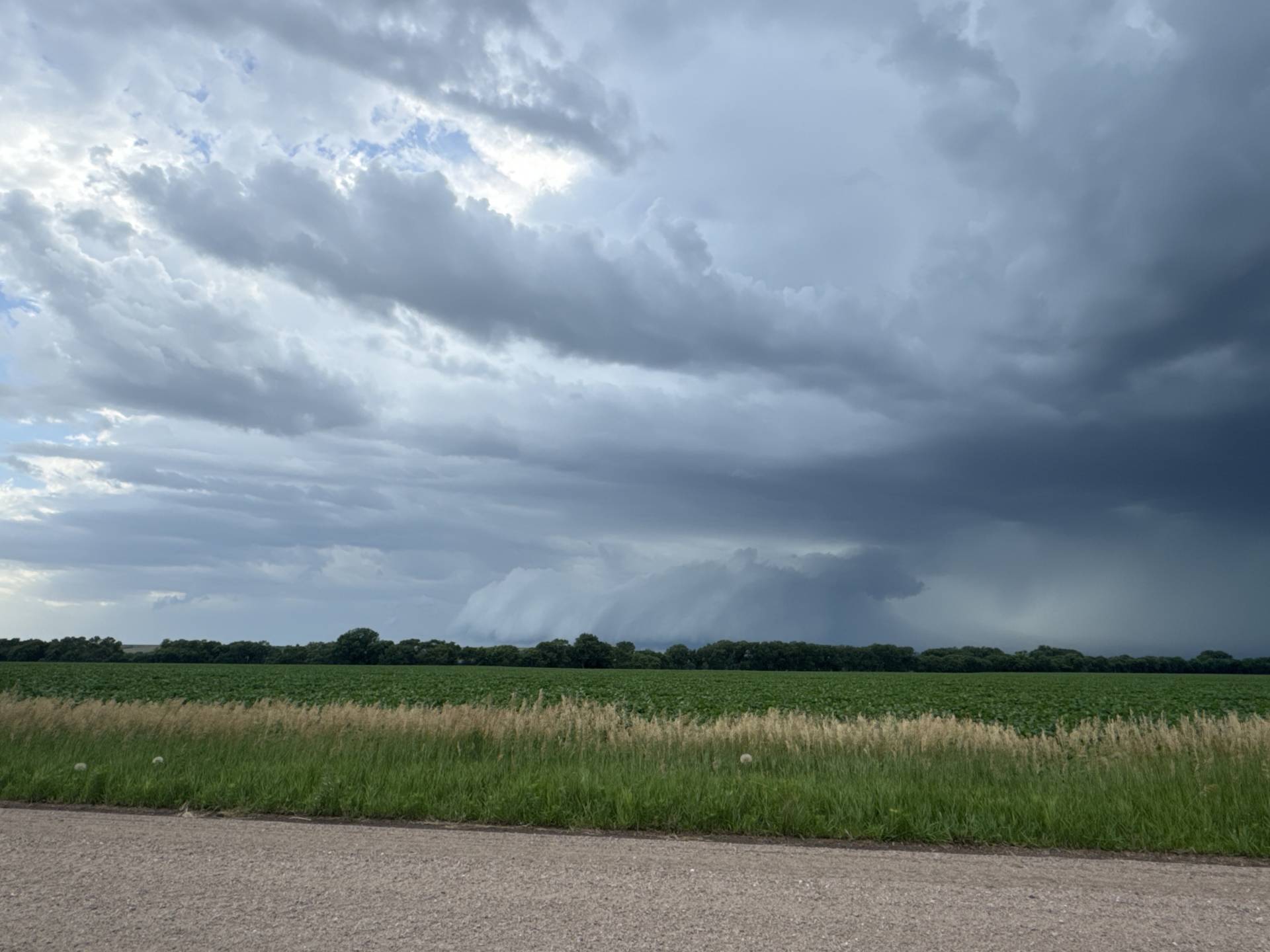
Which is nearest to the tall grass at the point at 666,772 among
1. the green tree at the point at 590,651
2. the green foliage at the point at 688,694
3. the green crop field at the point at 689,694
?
the green crop field at the point at 689,694

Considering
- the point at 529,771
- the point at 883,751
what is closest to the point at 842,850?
the point at 529,771

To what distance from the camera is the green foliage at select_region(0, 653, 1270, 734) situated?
32.6m

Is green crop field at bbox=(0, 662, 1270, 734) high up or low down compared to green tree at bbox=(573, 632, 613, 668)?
down

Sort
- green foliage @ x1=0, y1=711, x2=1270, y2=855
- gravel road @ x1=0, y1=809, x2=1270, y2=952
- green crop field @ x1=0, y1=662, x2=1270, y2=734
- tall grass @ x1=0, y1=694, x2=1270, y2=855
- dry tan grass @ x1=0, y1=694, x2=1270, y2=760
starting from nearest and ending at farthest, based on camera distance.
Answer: gravel road @ x1=0, y1=809, x2=1270, y2=952, green foliage @ x1=0, y1=711, x2=1270, y2=855, tall grass @ x1=0, y1=694, x2=1270, y2=855, dry tan grass @ x1=0, y1=694, x2=1270, y2=760, green crop field @ x1=0, y1=662, x2=1270, y2=734

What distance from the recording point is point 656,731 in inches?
629

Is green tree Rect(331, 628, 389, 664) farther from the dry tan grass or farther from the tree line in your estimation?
the dry tan grass

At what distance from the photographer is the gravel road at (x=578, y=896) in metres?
5.60

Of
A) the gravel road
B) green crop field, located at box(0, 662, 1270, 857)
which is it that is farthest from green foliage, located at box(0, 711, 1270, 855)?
the gravel road

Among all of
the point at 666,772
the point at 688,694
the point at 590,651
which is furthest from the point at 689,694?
the point at 590,651

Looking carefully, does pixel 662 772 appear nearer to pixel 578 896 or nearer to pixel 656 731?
pixel 656 731

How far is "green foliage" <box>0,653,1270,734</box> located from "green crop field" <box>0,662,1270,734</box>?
11 cm

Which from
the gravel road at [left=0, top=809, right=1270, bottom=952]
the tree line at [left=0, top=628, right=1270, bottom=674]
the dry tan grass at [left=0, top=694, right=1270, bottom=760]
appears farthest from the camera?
the tree line at [left=0, top=628, right=1270, bottom=674]

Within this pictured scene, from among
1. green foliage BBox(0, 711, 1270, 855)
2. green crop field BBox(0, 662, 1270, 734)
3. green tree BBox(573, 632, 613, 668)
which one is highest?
green tree BBox(573, 632, 613, 668)

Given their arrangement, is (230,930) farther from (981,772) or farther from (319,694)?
(319,694)
